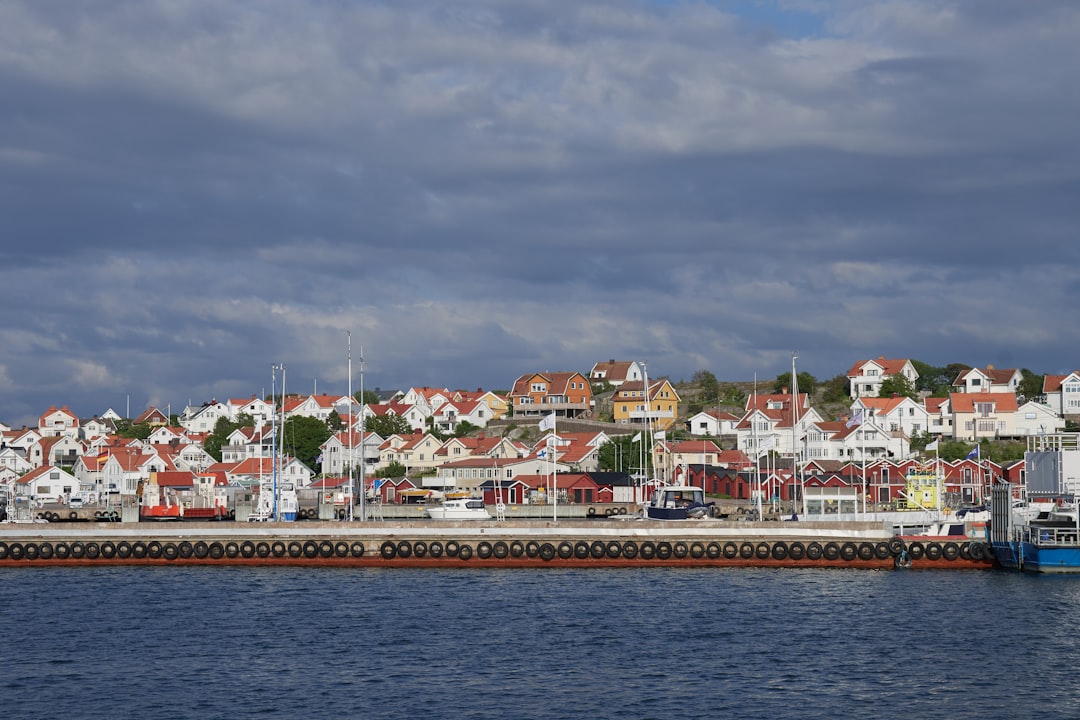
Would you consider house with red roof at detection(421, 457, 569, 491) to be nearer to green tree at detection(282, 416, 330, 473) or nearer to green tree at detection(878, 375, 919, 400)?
green tree at detection(282, 416, 330, 473)

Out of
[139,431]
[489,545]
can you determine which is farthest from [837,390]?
[139,431]

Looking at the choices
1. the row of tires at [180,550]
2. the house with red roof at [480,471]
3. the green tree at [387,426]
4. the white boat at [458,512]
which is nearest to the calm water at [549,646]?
the row of tires at [180,550]

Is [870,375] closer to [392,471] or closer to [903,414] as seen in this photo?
[903,414]

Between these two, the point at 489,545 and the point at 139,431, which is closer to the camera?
the point at 489,545

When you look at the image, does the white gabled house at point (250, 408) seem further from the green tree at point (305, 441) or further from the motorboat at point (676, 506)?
the motorboat at point (676, 506)

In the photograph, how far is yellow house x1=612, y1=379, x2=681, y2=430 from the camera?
15075cm

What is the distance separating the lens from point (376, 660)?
45.3 metres

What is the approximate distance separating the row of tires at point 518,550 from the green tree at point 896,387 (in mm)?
79566

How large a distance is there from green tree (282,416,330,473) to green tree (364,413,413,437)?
5618mm

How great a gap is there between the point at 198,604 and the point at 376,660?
54.9 ft

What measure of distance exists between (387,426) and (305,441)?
1118 centimetres

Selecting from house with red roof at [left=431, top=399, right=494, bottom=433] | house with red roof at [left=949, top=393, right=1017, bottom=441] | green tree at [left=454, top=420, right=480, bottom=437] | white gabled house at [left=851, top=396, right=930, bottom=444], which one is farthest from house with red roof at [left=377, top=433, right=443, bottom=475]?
house with red roof at [left=949, top=393, right=1017, bottom=441]

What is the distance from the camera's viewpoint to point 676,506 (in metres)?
81.8

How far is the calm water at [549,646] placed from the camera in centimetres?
3859
